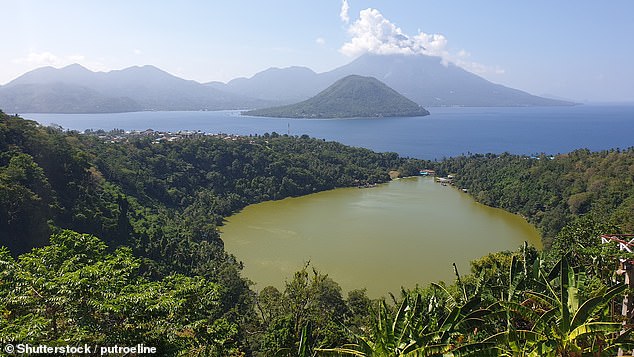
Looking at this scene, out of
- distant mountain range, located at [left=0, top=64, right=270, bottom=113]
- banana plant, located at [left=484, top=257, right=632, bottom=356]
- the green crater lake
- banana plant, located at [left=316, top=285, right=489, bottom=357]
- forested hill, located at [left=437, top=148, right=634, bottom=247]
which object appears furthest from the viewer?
distant mountain range, located at [left=0, top=64, right=270, bottom=113]

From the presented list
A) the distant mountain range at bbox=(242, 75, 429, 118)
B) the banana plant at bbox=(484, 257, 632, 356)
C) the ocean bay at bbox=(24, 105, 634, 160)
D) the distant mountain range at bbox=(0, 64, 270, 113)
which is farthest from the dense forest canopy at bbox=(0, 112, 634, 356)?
the distant mountain range at bbox=(0, 64, 270, 113)

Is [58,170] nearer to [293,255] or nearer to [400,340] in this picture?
[293,255]

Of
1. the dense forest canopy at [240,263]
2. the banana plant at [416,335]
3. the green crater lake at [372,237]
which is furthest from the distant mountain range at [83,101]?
the banana plant at [416,335]

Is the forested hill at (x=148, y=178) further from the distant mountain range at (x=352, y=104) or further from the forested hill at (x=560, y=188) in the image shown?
the distant mountain range at (x=352, y=104)

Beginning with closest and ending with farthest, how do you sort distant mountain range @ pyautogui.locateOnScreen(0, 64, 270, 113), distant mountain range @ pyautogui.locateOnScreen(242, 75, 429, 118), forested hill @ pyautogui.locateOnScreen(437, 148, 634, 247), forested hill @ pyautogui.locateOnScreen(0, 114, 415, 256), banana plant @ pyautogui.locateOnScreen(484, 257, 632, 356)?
banana plant @ pyautogui.locateOnScreen(484, 257, 632, 356) < forested hill @ pyautogui.locateOnScreen(0, 114, 415, 256) < forested hill @ pyautogui.locateOnScreen(437, 148, 634, 247) < distant mountain range @ pyautogui.locateOnScreen(242, 75, 429, 118) < distant mountain range @ pyautogui.locateOnScreen(0, 64, 270, 113)

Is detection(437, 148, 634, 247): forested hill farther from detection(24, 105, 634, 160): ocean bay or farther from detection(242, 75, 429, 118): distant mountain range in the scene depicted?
detection(242, 75, 429, 118): distant mountain range

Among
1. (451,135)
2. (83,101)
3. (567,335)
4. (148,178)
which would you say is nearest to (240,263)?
(148,178)

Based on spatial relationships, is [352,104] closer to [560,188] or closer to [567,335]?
[560,188]
